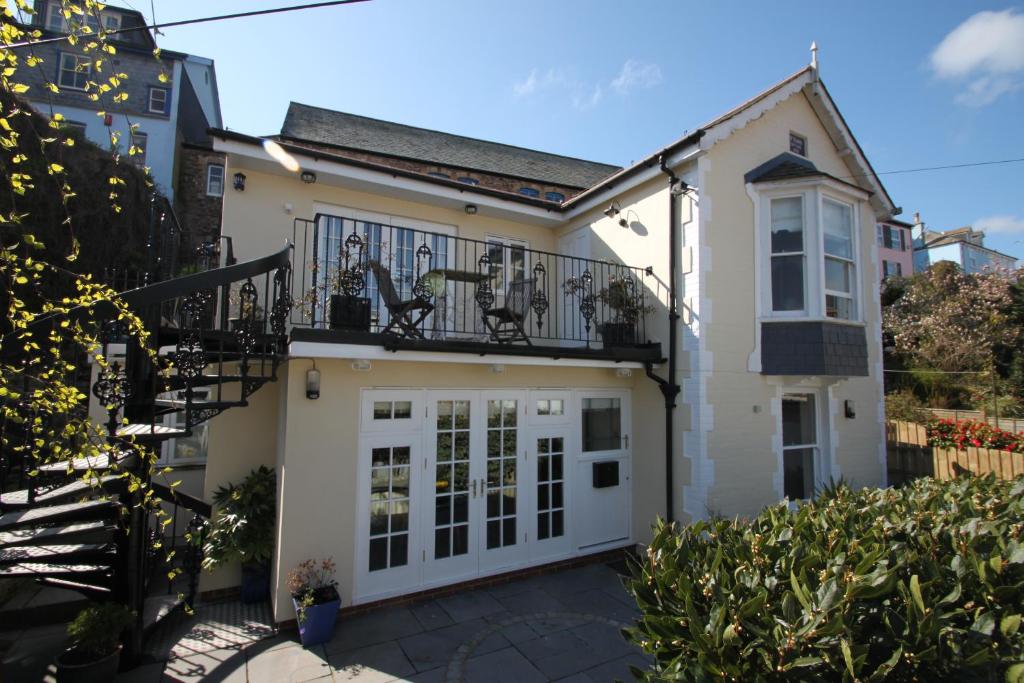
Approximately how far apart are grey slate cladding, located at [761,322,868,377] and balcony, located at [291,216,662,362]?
1672mm

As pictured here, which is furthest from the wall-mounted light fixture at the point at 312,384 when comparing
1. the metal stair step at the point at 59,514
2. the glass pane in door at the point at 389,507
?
the metal stair step at the point at 59,514

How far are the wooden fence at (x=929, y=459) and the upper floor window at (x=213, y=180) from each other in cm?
2398

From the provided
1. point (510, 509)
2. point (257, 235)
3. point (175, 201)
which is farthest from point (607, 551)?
point (175, 201)

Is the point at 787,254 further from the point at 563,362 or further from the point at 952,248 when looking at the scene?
the point at 952,248

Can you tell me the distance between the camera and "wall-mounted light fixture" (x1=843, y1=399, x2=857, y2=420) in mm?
7625

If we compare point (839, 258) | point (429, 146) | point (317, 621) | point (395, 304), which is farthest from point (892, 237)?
point (317, 621)

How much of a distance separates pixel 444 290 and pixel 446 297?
0.70 meters

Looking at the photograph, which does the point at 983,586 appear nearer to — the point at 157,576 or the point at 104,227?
the point at 157,576

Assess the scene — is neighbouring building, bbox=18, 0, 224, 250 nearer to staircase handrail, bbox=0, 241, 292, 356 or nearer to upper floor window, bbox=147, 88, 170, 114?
upper floor window, bbox=147, 88, 170, 114

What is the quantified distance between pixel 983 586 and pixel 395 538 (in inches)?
198

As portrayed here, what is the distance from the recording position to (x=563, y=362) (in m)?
6.47

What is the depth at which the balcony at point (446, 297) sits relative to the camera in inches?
213

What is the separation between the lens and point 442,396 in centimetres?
604

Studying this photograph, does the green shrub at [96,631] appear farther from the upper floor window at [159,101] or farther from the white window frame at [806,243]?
the upper floor window at [159,101]
